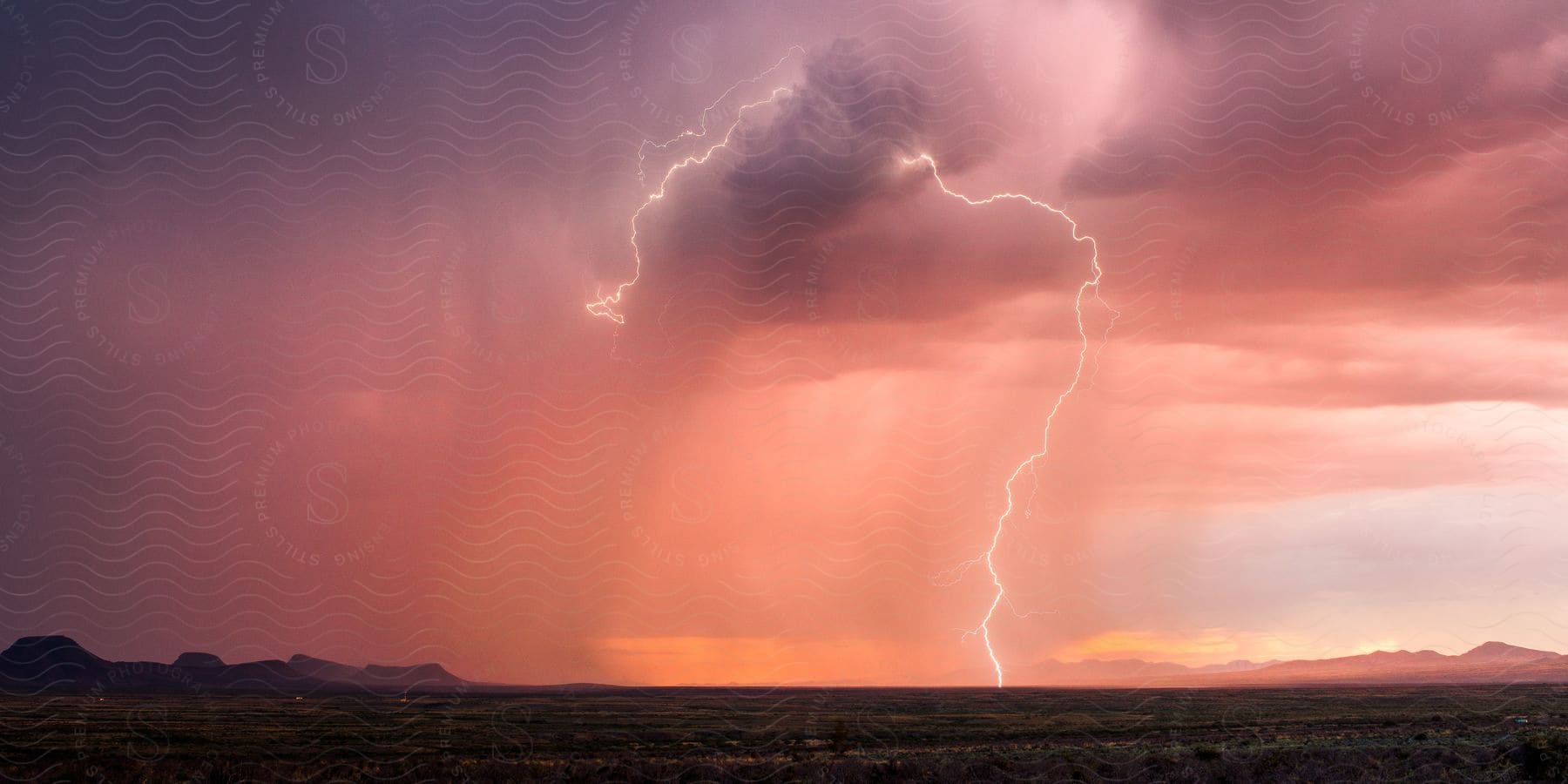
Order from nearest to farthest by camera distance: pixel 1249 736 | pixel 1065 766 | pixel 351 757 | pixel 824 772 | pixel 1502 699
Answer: pixel 824 772 → pixel 1065 766 → pixel 351 757 → pixel 1249 736 → pixel 1502 699

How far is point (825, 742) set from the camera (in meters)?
40.5

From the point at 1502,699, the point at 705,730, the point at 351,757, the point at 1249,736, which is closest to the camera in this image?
the point at 351,757

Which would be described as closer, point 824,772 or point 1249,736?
point 824,772

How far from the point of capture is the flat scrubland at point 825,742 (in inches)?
1180

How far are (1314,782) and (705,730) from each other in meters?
26.5

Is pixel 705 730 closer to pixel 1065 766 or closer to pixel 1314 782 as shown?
pixel 1065 766

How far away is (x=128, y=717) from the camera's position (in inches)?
2665

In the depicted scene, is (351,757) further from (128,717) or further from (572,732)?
(128,717)

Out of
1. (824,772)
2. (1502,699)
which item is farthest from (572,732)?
(1502,699)

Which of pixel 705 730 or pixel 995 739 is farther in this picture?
pixel 705 730

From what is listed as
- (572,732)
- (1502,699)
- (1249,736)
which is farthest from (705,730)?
(1502,699)

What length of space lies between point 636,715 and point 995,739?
88.8 ft

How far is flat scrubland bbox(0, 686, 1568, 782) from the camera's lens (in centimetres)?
2997

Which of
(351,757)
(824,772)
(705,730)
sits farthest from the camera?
(705,730)
